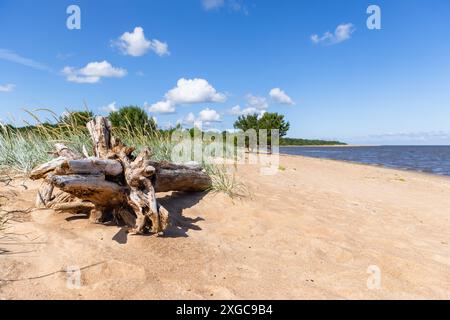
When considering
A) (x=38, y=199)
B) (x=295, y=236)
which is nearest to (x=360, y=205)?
(x=295, y=236)

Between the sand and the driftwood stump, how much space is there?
0.60 ft

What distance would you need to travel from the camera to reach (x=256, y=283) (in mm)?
2740

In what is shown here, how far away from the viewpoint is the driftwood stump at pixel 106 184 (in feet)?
10.1

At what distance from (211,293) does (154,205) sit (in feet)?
3.99

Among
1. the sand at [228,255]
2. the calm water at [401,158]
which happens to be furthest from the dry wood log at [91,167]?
the calm water at [401,158]

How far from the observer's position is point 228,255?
327cm

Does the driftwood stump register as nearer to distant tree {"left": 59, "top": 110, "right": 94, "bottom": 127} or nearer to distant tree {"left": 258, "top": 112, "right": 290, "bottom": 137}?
distant tree {"left": 59, "top": 110, "right": 94, "bottom": 127}

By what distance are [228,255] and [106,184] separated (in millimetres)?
1481

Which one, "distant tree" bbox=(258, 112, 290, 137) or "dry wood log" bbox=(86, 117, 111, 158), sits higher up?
"distant tree" bbox=(258, 112, 290, 137)

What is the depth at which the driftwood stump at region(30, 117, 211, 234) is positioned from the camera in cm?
308

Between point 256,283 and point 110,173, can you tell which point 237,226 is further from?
point 110,173

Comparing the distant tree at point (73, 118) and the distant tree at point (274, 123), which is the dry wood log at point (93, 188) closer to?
the distant tree at point (73, 118)

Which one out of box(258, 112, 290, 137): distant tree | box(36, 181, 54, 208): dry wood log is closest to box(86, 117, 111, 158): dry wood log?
box(36, 181, 54, 208): dry wood log

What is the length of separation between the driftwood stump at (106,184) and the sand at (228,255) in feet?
0.60
